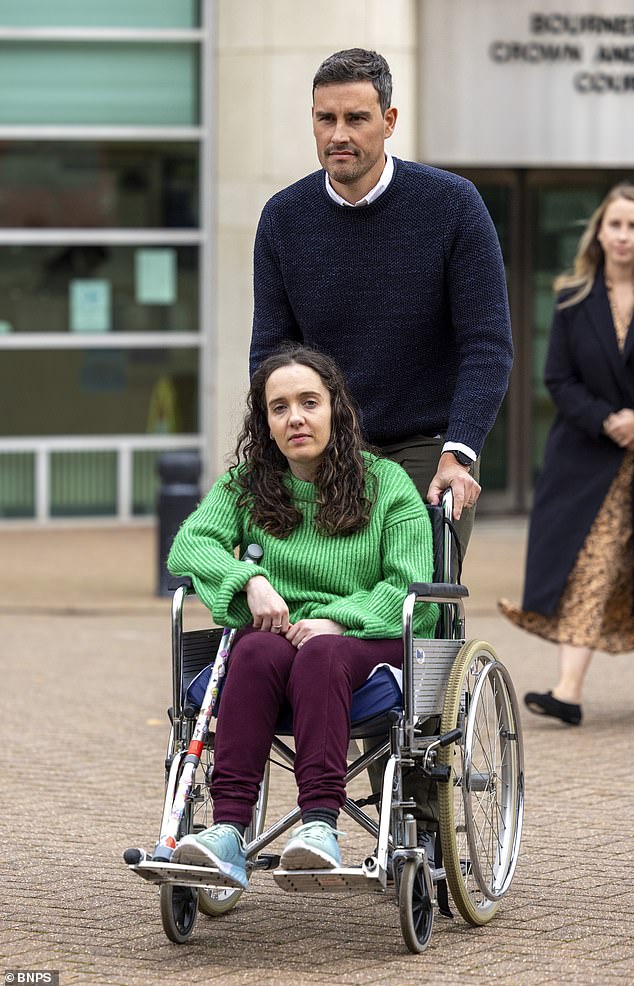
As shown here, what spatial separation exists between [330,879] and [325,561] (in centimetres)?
87

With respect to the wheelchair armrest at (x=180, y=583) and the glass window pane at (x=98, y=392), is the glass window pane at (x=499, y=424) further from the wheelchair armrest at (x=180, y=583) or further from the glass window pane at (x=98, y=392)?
the wheelchair armrest at (x=180, y=583)

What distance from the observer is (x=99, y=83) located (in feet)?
56.2

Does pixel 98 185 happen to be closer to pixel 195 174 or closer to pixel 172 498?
pixel 195 174

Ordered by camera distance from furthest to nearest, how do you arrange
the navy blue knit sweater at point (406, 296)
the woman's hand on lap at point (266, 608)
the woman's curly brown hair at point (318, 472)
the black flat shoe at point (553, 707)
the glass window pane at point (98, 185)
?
the glass window pane at point (98, 185) < the black flat shoe at point (553, 707) < the navy blue knit sweater at point (406, 296) < the woman's curly brown hair at point (318, 472) < the woman's hand on lap at point (266, 608)

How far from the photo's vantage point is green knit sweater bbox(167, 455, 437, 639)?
482 cm

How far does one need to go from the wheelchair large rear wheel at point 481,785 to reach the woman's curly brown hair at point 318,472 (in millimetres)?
470

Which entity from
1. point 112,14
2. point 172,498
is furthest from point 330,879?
point 112,14

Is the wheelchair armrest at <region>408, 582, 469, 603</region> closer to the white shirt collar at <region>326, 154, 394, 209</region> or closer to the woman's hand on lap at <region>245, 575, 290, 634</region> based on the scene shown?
the woman's hand on lap at <region>245, 575, 290, 634</region>

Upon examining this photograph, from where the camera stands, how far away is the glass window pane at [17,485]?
1717 centimetres

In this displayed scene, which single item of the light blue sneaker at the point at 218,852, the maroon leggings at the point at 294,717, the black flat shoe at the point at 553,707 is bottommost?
the black flat shoe at the point at 553,707

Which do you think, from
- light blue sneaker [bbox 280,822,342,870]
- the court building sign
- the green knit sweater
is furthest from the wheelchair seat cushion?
the court building sign

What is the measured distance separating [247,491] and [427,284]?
0.74 meters

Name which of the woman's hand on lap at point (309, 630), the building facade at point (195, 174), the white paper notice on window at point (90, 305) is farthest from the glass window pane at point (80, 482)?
the woman's hand on lap at point (309, 630)

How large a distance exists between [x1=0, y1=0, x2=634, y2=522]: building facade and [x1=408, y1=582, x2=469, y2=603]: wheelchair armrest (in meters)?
11.9
